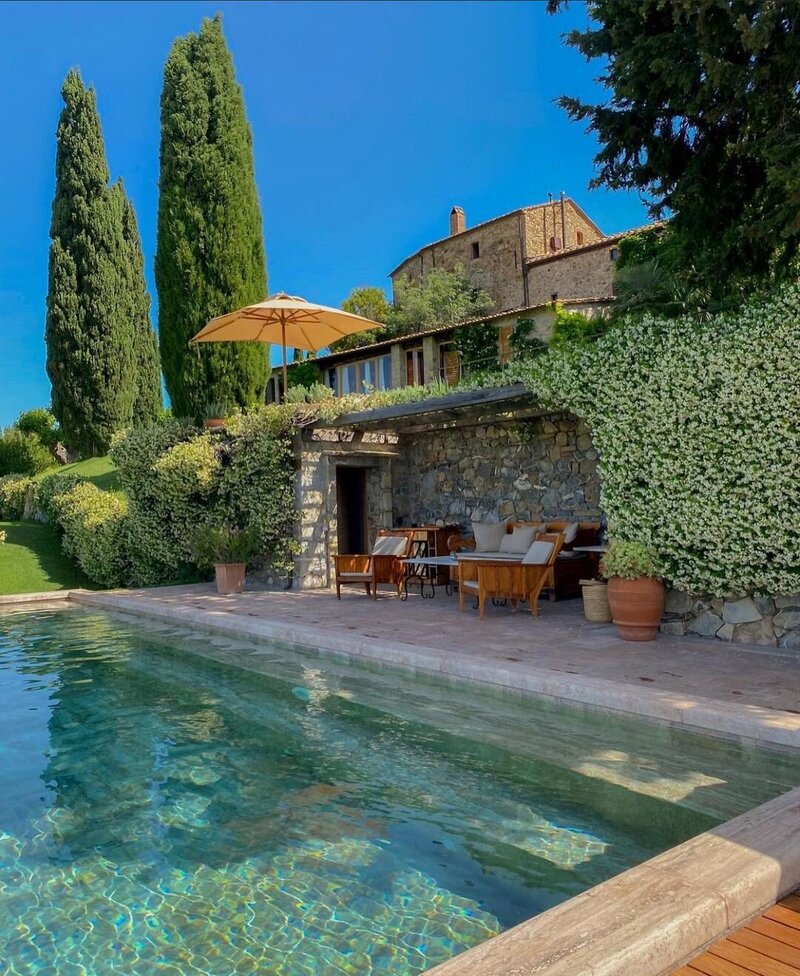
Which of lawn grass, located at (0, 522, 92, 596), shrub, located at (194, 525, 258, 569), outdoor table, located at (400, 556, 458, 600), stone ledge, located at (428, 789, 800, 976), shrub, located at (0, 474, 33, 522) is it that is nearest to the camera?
stone ledge, located at (428, 789, 800, 976)

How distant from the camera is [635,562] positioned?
7.43 metres

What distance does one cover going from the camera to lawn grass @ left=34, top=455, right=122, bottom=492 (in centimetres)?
1815

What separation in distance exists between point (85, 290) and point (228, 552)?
43.6ft

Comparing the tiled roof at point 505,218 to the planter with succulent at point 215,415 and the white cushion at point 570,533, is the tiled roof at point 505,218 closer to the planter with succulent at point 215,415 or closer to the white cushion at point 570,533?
→ the planter with succulent at point 215,415

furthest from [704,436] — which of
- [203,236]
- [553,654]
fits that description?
[203,236]

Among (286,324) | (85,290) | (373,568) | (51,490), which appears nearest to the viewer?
(373,568)

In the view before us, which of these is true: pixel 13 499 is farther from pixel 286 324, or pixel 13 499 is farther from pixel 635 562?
pixel 635 562

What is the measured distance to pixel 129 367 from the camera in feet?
74.5

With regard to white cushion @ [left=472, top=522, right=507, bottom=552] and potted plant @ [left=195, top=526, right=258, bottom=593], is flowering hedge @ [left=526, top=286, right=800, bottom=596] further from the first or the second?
potted plant @ [left=195, top=526, right=258, bottom=593]

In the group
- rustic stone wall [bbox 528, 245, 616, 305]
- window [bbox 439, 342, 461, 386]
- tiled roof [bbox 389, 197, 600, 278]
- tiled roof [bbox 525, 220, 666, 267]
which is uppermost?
tiled roof [bbox 389, 197, 600, 278]

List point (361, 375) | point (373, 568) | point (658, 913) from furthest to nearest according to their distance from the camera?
point (361, 375)
point (373, 568)
point (658, 913)

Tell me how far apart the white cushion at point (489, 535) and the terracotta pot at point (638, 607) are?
419cm

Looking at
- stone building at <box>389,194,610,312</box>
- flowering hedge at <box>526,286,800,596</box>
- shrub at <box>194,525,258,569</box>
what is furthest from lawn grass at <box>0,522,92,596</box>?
stone building at <box>389,194,610,312</box>

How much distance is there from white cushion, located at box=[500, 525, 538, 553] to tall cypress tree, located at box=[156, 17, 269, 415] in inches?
335
